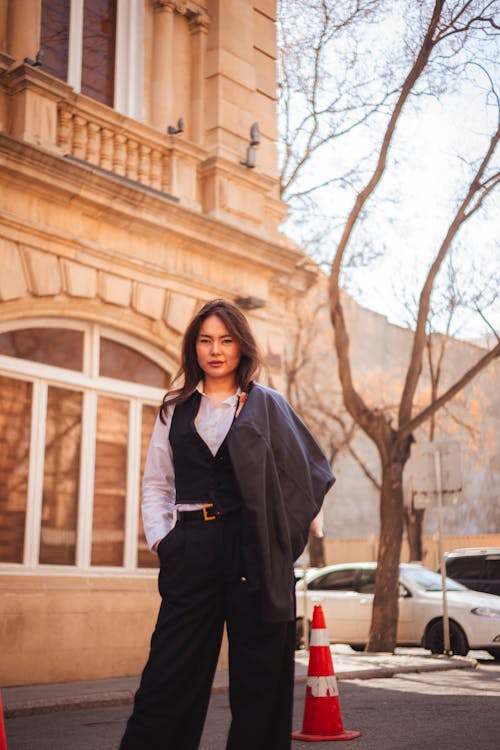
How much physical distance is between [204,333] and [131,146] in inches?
323

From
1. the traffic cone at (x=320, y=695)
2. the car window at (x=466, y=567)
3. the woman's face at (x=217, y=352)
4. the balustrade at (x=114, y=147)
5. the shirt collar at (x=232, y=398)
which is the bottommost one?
the traffic cone at (x=320, y=695)

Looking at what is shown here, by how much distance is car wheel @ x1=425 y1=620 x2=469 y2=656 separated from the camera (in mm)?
14484

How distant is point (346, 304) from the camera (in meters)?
36.8

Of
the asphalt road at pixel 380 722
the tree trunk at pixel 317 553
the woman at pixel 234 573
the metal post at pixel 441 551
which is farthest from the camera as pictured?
the tree trunk at pixel 317 553

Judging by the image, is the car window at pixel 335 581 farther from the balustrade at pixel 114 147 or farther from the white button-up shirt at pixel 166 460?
the white button-up shirt at pixel 166 460

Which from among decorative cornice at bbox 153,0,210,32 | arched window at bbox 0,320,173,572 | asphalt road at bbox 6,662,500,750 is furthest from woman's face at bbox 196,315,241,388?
decorative cornice at bbox 153,0,210,32

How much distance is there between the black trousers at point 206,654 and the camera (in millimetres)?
3221

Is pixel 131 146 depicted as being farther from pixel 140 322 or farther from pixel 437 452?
pixel 437 452

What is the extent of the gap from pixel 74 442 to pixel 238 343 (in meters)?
7.02

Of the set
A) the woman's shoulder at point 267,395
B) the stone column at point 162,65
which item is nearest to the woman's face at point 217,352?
the woman's shoulder at point 267,395

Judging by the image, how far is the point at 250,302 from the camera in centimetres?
1225

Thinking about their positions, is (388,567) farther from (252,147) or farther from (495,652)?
(252,147)

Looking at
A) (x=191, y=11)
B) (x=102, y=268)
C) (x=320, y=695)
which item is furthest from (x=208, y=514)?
(x=191, y=11)

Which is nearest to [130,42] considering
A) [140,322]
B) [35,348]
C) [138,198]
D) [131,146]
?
[131,146]
